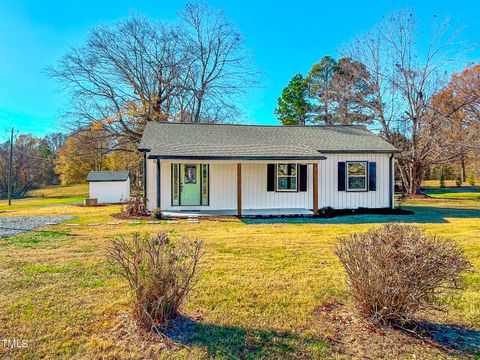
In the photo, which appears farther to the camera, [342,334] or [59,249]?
[59,249]

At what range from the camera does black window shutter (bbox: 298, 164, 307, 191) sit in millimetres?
12156

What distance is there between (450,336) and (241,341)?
6.71ft

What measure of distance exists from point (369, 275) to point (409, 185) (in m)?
21.8

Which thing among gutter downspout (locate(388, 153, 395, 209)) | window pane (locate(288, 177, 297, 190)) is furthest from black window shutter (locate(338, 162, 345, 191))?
gutter downspout (locate(388, 153, 395, 209))

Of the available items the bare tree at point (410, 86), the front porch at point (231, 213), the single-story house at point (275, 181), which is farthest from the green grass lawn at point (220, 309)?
the bare tree at point (410, 86)

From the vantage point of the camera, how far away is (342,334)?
9.24 ft

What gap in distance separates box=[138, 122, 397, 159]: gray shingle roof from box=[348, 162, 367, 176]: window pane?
0.62 metres

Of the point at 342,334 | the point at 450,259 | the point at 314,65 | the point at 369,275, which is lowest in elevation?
the point at 342,334

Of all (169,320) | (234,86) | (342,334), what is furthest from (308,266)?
(234,86)

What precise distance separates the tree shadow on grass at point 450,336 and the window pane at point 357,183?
9782 millimetres

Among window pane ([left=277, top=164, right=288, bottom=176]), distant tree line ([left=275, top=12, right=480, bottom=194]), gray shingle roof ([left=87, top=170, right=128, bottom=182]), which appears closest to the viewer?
window pane ([left=277, top=164, right=288, bottom=176])

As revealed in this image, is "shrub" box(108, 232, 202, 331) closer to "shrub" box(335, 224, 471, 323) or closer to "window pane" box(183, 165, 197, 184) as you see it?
"shrub" box(335, 224, 471, 323)

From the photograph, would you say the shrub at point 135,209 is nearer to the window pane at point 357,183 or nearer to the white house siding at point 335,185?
the white house siding at point 335,185

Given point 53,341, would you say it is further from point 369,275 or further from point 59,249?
point 59,249
